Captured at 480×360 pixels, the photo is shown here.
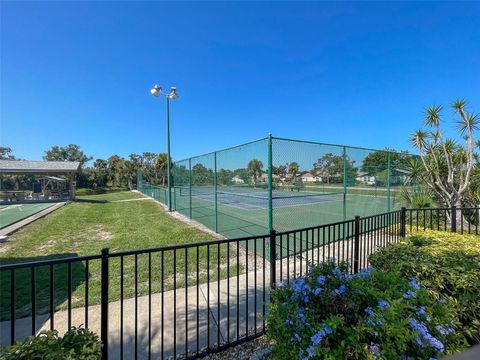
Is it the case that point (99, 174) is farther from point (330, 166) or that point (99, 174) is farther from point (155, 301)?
point (155, 301)

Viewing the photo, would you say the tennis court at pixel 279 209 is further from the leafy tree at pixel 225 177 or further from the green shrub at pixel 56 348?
the green shrub at pixel 56 348

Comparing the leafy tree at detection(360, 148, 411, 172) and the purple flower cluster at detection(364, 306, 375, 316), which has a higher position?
the leafy tree at detection(360, 148, 411, 172)

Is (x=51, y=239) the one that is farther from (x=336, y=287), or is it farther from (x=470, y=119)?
(x=470, y=119)

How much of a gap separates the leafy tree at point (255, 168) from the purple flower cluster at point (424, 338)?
3747 millimetres

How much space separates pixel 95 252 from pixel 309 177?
5456mm

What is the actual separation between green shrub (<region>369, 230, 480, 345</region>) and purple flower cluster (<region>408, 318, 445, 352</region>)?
0.73 metres

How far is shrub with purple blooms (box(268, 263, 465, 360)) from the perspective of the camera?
1.37 m

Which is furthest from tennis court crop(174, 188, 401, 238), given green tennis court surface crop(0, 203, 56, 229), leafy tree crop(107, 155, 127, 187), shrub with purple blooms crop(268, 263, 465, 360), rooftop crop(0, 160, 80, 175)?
leafy tree crop(107, 155, 127, 187)

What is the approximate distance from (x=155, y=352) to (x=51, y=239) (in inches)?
267

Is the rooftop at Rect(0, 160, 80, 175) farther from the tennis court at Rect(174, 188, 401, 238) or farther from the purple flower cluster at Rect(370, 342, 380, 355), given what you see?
the purple flower cluster at Rect(370, 342, 380, 355)

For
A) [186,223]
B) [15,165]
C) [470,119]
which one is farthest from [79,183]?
[470,119]

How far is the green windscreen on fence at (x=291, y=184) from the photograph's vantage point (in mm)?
4879

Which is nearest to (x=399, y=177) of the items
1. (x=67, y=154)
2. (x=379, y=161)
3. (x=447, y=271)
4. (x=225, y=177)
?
(x=379, y=161)

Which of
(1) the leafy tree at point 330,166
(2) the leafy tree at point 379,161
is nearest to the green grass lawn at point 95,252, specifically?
(1) the leafy tree at point 330,166
